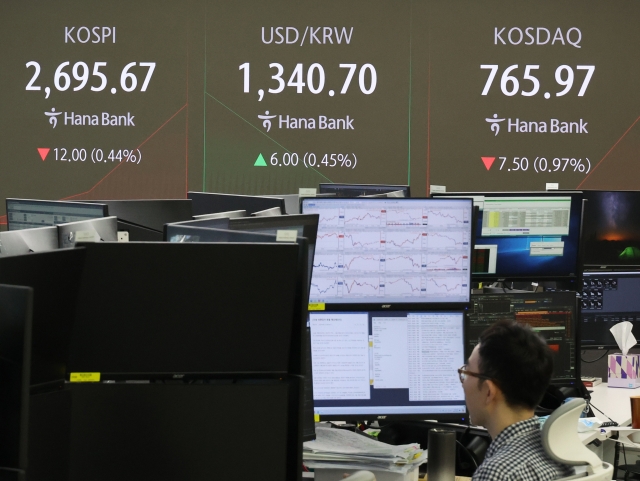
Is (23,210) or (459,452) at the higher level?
(23,210)

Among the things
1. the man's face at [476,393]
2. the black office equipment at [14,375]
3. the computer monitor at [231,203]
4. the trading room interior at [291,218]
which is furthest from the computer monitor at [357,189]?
the black office equipment at [14,375]

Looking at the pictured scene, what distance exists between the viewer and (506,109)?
6312mm

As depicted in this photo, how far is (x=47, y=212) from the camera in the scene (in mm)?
3492

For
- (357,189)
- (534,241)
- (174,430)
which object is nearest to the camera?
(174,430)

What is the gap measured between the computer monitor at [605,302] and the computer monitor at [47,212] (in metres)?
2.08

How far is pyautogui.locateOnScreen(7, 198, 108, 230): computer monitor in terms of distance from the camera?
3273mm

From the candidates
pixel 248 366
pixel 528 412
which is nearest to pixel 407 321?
pixel 528 412

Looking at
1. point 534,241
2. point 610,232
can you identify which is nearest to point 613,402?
point 610,232

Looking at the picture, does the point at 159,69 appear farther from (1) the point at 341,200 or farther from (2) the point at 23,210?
(1) the point at 341,200

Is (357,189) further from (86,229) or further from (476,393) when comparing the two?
(476,393)

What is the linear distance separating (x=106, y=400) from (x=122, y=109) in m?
4.77

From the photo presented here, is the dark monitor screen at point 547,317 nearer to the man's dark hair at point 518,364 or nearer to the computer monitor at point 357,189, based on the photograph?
the man's dark hair at point 518,364

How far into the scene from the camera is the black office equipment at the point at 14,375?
1.33 meters

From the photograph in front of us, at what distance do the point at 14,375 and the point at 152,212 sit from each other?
98.1 inches
